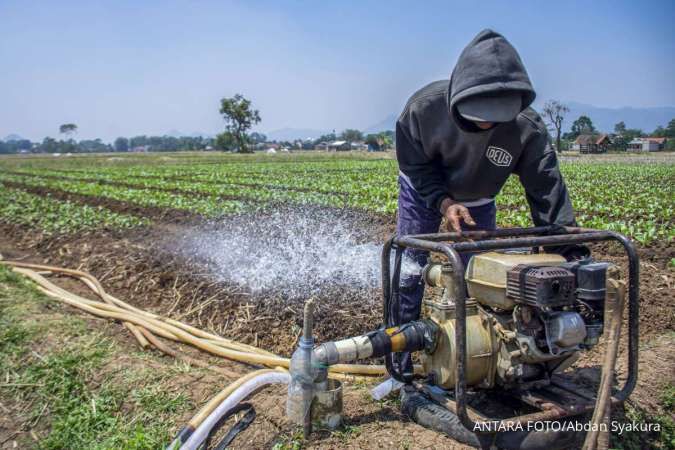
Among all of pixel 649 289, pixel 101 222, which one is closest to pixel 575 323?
pixel 649 289

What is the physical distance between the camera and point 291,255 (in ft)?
17.8

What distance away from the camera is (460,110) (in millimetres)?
2090

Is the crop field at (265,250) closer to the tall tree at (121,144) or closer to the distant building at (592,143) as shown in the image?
the distant building at (592,143)

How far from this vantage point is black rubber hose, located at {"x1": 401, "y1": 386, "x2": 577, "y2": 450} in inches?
79.9

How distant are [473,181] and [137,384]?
2.11 m

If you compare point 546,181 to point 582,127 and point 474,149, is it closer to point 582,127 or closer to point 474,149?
point 474,149

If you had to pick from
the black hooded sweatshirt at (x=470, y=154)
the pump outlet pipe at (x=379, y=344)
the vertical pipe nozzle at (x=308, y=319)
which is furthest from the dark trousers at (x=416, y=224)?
the vertical pipe nozzle at (x=308, y=319)

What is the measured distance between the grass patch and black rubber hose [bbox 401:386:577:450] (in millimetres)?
1202

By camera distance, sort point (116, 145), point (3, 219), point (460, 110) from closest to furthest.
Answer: point (460, 110) < point (3, 219) < point (116, 145)

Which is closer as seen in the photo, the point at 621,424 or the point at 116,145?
the point at 621,424

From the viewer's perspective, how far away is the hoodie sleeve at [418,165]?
250 centimetres

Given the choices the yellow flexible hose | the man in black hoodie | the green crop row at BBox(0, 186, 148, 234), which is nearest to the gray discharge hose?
the yellow flexible hose

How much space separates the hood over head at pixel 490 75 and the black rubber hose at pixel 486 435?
126cm

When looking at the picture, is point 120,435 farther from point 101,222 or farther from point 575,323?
point 101,222
